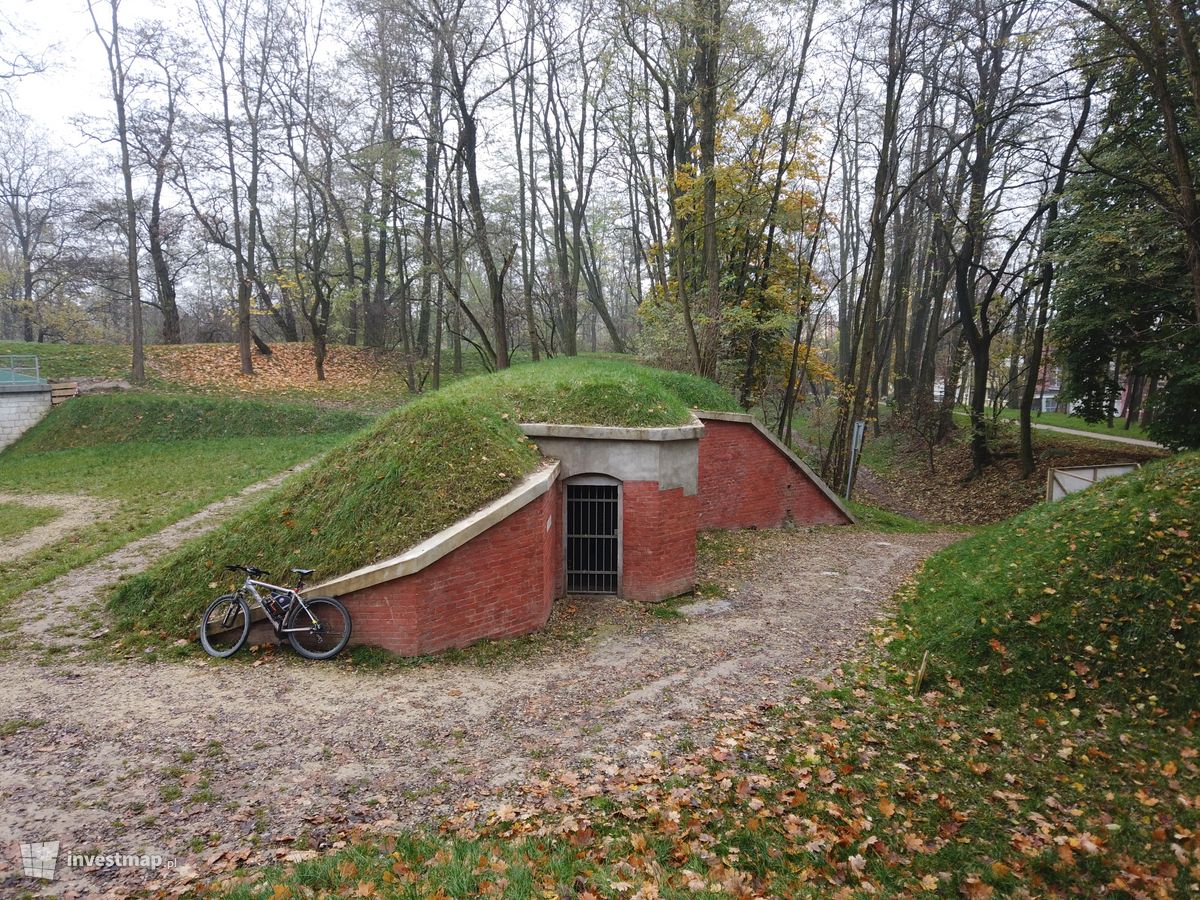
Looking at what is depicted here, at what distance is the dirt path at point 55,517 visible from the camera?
10.4m

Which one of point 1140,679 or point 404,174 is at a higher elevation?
point 404,174

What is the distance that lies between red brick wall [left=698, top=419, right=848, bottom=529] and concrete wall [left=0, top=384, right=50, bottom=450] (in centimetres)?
1982

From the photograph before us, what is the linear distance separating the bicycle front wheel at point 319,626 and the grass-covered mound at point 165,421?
14174mm

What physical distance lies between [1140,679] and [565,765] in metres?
5.27

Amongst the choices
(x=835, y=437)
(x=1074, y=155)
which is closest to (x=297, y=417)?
(x=835, y=437)

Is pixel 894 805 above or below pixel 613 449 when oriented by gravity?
below

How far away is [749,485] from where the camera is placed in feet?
47.8

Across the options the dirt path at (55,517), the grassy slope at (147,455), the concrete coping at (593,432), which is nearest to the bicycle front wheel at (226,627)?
the grassy slope at (147,455)

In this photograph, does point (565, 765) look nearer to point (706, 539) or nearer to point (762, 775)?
point (762, 775)

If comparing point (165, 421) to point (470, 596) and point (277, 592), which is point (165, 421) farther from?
point (470, 596)

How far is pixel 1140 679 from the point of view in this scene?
593cm

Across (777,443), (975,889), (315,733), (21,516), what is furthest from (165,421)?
(975,889)

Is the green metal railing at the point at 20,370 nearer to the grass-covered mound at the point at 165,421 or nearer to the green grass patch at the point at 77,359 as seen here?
the green grass patch at the point at 77,359
